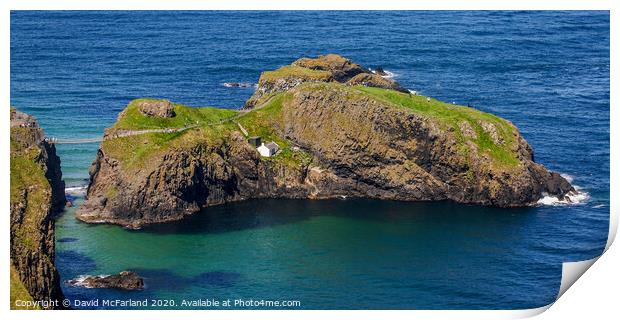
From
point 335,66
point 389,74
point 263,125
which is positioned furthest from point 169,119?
point 389,74

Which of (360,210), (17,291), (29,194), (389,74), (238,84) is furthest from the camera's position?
(389,74)

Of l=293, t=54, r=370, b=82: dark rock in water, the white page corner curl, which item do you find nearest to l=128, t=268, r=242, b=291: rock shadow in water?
the white page corner curl

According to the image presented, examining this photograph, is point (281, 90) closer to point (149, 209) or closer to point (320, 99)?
point (320, 99)

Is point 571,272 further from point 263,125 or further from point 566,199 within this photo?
point 263,125

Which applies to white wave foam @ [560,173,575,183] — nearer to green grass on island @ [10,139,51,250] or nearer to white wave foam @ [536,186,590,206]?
white wave foam @ [536,186,590,206]

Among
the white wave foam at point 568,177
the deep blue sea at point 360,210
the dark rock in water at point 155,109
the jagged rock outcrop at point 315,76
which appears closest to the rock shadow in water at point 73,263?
the deep blue sea at point 360,210

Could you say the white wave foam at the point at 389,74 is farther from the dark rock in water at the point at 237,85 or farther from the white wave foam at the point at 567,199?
the white wave foam at the point at 567,199
